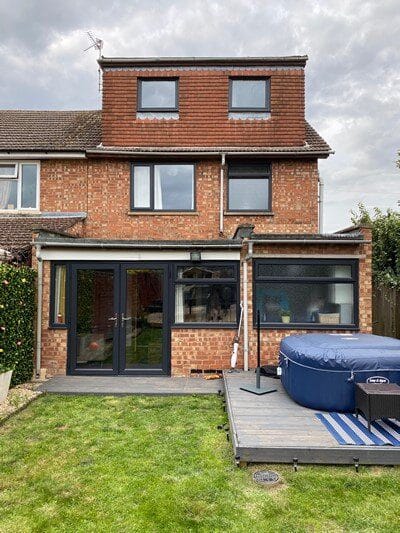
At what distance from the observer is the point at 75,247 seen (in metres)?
7.92

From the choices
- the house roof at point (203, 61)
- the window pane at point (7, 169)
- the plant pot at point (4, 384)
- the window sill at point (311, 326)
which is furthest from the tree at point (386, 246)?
the window pane at point (7, 169)

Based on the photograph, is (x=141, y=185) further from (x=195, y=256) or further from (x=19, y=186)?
(x=195, y=256)

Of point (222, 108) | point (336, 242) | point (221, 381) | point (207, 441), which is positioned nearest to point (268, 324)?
point (221, 381)

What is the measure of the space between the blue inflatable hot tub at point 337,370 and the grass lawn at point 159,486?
4.10 feet

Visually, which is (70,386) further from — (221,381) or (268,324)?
(268,324)

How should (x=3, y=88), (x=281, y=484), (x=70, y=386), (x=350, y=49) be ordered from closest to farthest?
(x=281, y=484) → (x=70, y=386) → (x=350, y=49) → (x=3, y=88)

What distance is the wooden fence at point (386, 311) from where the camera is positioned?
902 cm

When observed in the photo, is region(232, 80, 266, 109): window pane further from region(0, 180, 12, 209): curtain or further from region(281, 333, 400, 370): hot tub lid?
region(281, 333, 400, 370): hot tub lid

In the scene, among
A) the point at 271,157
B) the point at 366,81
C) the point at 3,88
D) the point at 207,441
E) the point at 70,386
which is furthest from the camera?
the point at 3,88

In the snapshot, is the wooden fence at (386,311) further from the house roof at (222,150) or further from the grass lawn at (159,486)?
the grass lawn at (159,486)

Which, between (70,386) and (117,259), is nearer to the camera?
(70,386)

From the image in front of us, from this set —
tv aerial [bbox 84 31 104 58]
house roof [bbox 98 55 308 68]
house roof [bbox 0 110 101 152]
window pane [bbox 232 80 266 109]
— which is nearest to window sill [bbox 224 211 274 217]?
window pane [bbox 232 80 266 109]

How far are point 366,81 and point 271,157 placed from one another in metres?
7.10

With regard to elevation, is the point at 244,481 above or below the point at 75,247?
below
